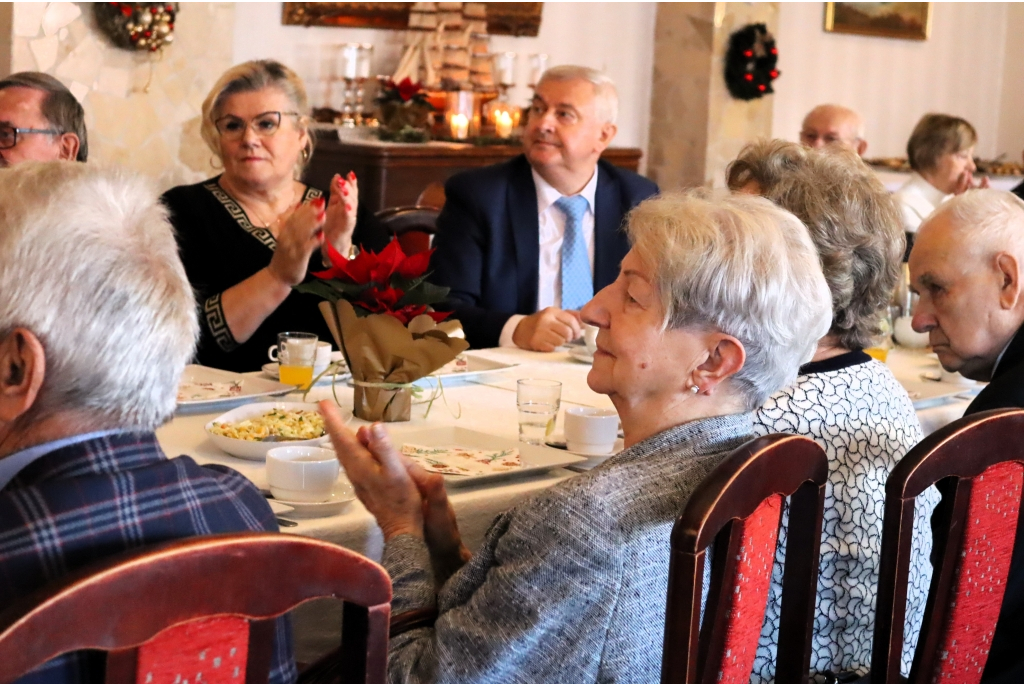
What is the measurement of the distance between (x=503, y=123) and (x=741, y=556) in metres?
5.82

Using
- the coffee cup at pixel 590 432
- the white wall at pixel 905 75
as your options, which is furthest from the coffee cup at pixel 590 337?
the white wall at pixel 905 75

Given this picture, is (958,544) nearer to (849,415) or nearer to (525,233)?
(849,415)

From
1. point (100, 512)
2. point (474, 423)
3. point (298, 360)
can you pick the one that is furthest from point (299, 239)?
point (100, 512)

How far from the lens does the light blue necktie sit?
3.57 m

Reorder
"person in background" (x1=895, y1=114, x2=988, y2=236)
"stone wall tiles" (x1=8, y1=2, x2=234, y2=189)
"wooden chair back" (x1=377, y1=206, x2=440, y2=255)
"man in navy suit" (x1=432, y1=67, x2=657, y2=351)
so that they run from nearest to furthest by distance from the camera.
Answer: "man in navy suit" (x1=432, y1=67, x2=657, y2=351) → "wooden chair back" (x1=377, y1=206, x2=440, y2=255) → "stone wall tiles" (x1=8, y1=2, x2=234, y2=189) → "person in background" (x1=895, y1=114, x2=988, y2=236)

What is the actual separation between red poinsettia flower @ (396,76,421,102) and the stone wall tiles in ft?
3.56

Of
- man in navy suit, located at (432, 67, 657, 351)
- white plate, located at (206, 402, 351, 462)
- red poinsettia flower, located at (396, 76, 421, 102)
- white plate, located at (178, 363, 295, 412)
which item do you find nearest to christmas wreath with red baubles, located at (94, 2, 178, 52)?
red poinsettia flower, located at (396, 76, 421, 102)

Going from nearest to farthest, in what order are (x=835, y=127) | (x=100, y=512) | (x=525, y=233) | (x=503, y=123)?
(x=100, y=512) < (x=525, y=233) < (x=835, y=127) < (x=503, y=123)

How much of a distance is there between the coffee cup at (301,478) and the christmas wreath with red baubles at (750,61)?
639cm

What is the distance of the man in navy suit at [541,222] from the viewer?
11.6 feet

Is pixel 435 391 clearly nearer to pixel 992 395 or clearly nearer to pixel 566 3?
pixel 992 395

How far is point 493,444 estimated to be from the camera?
85.0 inches

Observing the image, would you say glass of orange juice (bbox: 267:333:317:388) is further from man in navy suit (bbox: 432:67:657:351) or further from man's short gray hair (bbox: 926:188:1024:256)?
man's short gray hair (bbox: 926:188:1024:256)

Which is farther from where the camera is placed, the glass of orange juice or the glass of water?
the glass of orange juice
